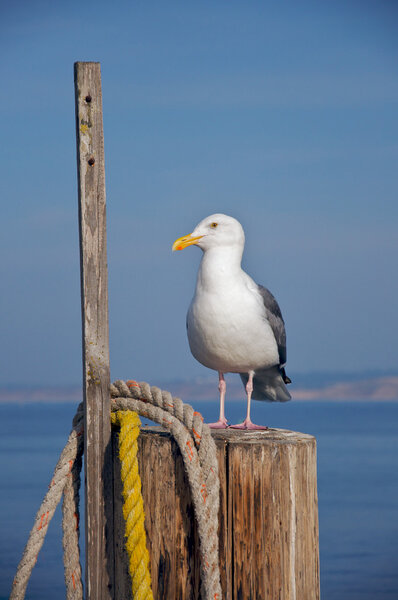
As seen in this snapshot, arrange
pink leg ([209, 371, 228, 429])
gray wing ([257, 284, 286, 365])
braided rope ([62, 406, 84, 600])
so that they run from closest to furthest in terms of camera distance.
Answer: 1. braided rope ([62, 406, 84, 600])
2. pink leg ([209, 371, 228, 429])
3. gray wing ([257, 284, 286, 365])

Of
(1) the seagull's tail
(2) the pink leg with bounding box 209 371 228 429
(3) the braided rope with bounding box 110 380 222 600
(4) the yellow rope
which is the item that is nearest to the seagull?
(2) the pink leg with bounding box 209 371 228 429

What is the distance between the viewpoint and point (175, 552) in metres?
4.02

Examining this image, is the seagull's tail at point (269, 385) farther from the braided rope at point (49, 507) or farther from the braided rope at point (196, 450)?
the braided rope at point (49, 507)

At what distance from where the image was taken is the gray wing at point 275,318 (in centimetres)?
577

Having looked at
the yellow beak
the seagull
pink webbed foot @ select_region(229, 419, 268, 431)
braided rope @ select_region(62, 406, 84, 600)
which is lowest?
braided rope @ select_region(62, 406, 84, 600)

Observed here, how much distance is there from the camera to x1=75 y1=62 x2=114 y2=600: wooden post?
4.22 m

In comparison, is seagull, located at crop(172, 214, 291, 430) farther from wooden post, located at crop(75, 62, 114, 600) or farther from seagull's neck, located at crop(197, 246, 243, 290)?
wooden post, located at crop(75, 62, 114, 600)

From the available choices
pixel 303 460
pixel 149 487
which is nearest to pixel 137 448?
pixel 149 487

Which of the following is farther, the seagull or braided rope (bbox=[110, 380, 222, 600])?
the seagull

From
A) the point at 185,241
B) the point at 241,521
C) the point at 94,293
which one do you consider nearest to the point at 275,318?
the point at 185,241

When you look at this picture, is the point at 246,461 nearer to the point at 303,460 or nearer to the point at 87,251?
the point at 303,460

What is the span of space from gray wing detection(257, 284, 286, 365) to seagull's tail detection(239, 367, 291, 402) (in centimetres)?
21

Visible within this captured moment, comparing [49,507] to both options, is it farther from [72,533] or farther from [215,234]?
[215,234]

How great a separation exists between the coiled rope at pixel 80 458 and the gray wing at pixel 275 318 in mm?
1617
